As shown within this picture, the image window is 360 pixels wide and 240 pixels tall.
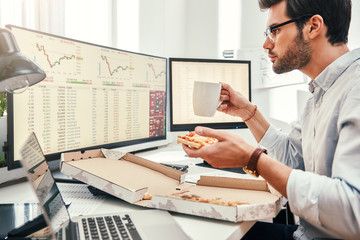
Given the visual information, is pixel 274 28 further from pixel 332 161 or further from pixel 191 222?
pixel 191 222

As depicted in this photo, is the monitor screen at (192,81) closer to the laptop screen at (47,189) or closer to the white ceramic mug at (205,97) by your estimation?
the white ceramic mug at (205,97)

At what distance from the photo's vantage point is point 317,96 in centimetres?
95

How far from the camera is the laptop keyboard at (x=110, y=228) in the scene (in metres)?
0.63

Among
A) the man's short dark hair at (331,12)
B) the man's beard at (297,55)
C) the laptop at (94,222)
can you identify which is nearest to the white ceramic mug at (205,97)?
the man's beard at (297,55)

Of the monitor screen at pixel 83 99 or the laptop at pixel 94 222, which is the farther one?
the monitor screen at pixel 83 99

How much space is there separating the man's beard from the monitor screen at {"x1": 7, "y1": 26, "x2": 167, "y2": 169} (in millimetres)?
659

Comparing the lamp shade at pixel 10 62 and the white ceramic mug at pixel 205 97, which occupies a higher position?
the lamp shade at pixel 10 62

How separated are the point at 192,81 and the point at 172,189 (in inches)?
33.1

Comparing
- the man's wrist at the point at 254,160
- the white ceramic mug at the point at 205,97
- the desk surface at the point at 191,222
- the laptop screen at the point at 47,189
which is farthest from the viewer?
the white ceramic mug at the point at 205,97

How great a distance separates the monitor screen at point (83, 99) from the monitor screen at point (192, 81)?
84mm

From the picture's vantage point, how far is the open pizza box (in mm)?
752

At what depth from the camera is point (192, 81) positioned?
1640mm

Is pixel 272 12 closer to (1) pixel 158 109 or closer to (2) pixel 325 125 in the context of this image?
(2) pixel 325 125

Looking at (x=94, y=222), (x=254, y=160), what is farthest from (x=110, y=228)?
(x=254, y=160)
